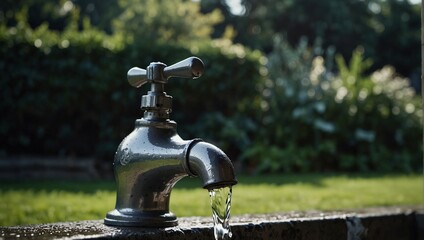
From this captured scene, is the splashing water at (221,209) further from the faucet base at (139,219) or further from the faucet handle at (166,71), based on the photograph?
the faucet handle at (166,71)

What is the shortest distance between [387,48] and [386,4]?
73.1 inches

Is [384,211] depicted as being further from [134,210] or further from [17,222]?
[17,222]

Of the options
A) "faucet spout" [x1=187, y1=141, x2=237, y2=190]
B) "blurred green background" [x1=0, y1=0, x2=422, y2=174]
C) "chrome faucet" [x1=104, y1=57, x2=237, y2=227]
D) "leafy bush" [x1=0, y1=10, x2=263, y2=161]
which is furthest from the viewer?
"blurred green background" [x1=0, y1=0, x2=422, y2=174]

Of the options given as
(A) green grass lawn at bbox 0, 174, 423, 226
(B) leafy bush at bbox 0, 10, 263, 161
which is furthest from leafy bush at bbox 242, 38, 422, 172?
(A) green grass lawn at bbox 0, 174, 423, 226

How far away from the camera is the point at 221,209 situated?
1.33 meters

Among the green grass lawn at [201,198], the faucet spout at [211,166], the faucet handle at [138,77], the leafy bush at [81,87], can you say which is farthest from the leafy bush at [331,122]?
the faucet spout at [211,166]

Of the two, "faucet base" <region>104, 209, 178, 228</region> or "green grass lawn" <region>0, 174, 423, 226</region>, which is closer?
"faucet base" <region>104, 209, 178, 228</region>

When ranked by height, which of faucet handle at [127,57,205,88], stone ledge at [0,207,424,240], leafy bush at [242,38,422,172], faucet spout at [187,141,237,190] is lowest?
stone ledge at [0,207,424,240]

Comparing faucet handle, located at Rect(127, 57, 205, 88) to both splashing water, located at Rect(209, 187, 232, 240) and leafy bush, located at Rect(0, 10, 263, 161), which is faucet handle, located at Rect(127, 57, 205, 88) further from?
leafy bush, located at Rect(0, 10, 263, 161)

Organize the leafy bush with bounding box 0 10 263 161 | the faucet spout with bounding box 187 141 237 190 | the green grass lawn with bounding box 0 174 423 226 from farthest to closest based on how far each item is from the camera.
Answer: the leafy bush with bounding box 0 10 263 161, the green grass lawn with bounding box 0 174 423 226, the faucet spout with bounding box 187 141 237 190

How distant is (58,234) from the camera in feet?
4.18

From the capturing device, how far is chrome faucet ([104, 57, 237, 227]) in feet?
4.40

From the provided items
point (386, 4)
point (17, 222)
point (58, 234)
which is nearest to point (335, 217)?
point (58, 234)

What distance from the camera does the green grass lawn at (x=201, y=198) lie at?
9.04 feet
